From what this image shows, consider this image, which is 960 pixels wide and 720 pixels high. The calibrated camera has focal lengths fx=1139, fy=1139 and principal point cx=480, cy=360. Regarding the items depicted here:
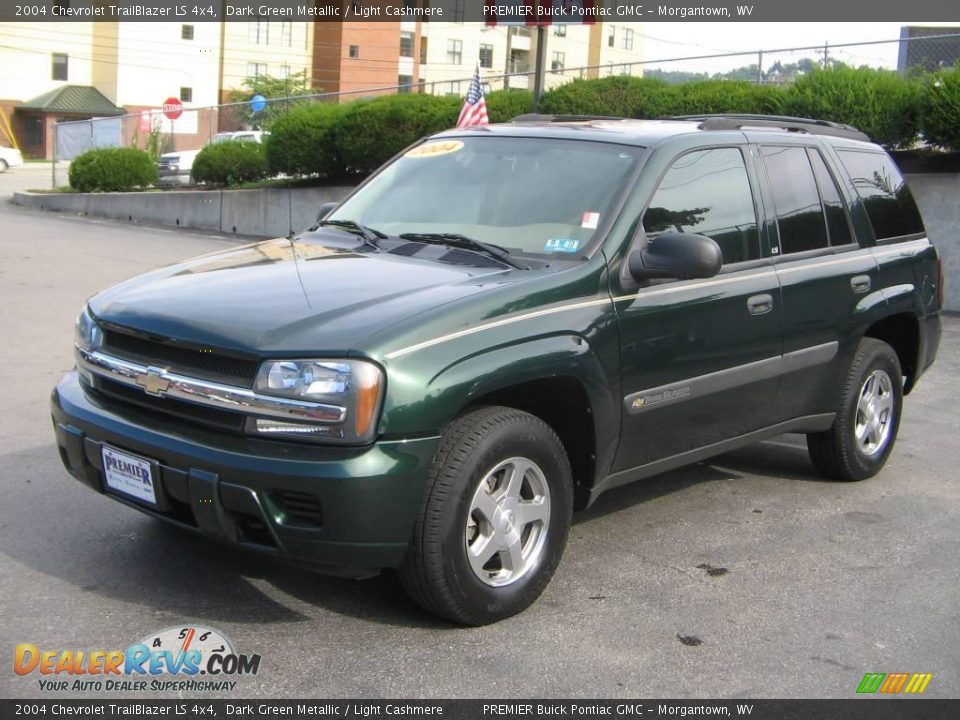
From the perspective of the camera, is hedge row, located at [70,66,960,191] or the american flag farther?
the american flag

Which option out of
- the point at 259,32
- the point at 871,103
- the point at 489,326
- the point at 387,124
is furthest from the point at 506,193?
the point at 259,32

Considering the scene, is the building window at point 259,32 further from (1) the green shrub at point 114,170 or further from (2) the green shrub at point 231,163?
(2) the green shrub at point 231,163

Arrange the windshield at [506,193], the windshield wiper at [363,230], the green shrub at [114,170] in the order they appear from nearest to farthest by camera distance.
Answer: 1. the windshield at [506,193]
2. the windshield wiper at [363,230]
3. the green shrub at [114,170]

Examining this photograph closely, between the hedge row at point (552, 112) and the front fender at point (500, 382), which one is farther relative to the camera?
the hedge row at point (552, 112)

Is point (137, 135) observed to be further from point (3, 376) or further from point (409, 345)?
point (409, 345)

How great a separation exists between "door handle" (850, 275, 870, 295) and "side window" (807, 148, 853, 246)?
20 cm

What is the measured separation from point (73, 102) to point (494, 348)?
64482mm

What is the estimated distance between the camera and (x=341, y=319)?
3898mm

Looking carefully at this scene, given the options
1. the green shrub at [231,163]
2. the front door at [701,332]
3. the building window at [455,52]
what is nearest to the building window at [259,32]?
the building window at [455,52]

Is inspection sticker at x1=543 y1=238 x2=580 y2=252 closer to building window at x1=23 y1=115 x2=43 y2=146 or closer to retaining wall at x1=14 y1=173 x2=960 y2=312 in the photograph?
retaining wall at x1=14 y1=173 x2=960 y2=312

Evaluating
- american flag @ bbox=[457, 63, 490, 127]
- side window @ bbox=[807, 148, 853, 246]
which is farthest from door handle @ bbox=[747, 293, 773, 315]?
american flag @ bbox=[457, 63, 490, 127]

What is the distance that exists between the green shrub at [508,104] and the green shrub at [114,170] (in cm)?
1110

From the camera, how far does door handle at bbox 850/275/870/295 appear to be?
5.96 meters

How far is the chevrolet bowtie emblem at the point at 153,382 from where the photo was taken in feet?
13.1
